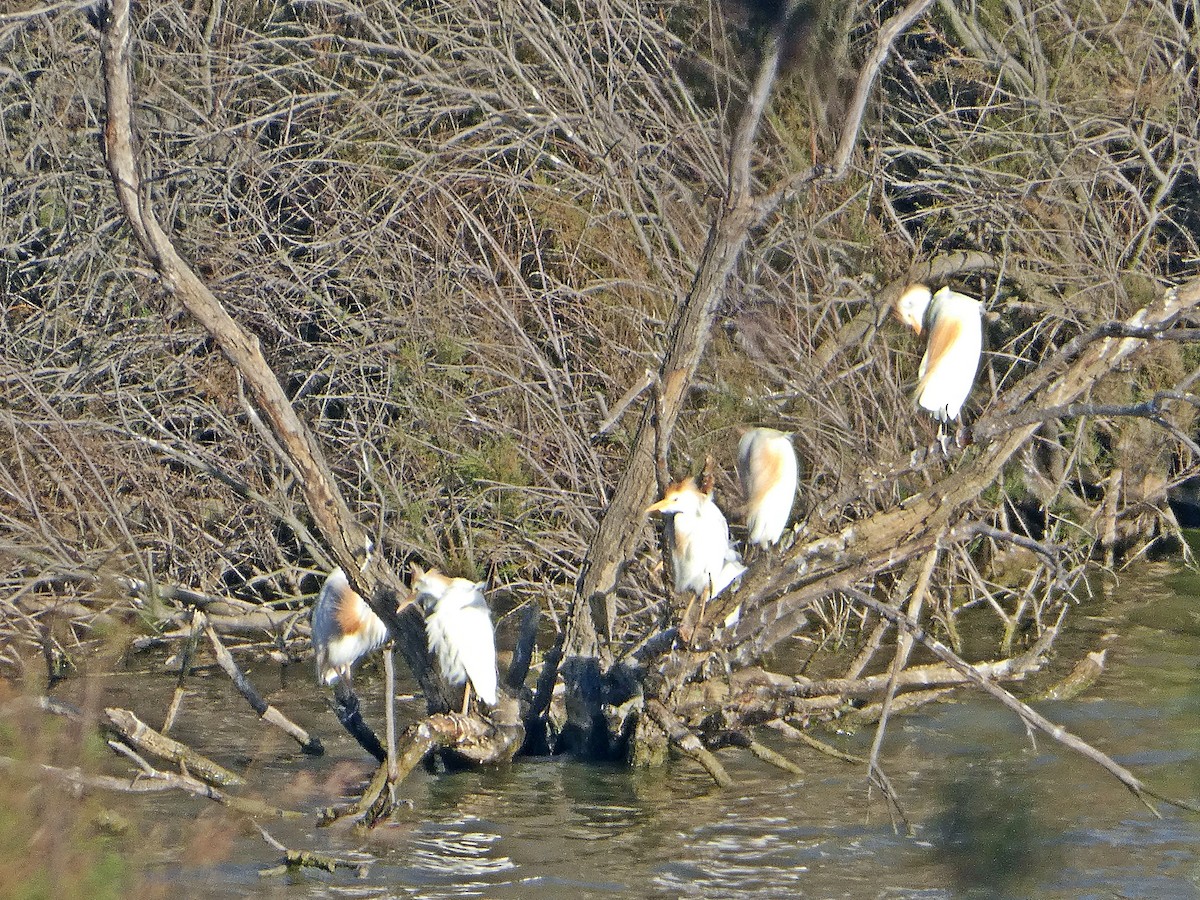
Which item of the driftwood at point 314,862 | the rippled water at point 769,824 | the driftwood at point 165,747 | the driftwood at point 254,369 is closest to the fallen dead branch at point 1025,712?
the rippled water at point 769,824

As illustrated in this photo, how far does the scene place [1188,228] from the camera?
11289 mm

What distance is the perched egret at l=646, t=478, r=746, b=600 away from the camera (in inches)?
292

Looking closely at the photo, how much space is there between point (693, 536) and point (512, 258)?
3.23 m

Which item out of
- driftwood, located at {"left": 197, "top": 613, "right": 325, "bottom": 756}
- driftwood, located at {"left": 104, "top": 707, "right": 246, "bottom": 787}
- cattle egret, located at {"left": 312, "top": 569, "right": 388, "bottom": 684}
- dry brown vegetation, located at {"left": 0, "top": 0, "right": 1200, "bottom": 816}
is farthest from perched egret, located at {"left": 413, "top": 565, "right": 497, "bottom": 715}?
Answer: dry brown vegetation, located at {"left": 0, "top": 0, "right": 1200, "bottom": 816}

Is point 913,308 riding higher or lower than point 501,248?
lower

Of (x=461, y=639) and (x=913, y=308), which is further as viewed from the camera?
(x=913, y=308)

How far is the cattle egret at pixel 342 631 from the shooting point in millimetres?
7828

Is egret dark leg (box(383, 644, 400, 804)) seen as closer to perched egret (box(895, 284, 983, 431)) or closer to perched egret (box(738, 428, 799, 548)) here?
perched egret (box(738, 428, 799, 548))

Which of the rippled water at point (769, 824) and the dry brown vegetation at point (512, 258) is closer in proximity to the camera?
the rippled water at point (769, 824)

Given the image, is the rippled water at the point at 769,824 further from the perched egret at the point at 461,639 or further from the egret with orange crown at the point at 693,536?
the egret with orange crown at the point at 693,536

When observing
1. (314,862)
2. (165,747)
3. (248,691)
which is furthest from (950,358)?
(165,747)

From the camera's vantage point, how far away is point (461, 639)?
7.28 metres

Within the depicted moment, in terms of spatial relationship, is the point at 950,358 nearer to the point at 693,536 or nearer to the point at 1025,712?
the point at 693,536

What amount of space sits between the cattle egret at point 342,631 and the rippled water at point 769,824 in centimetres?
48
